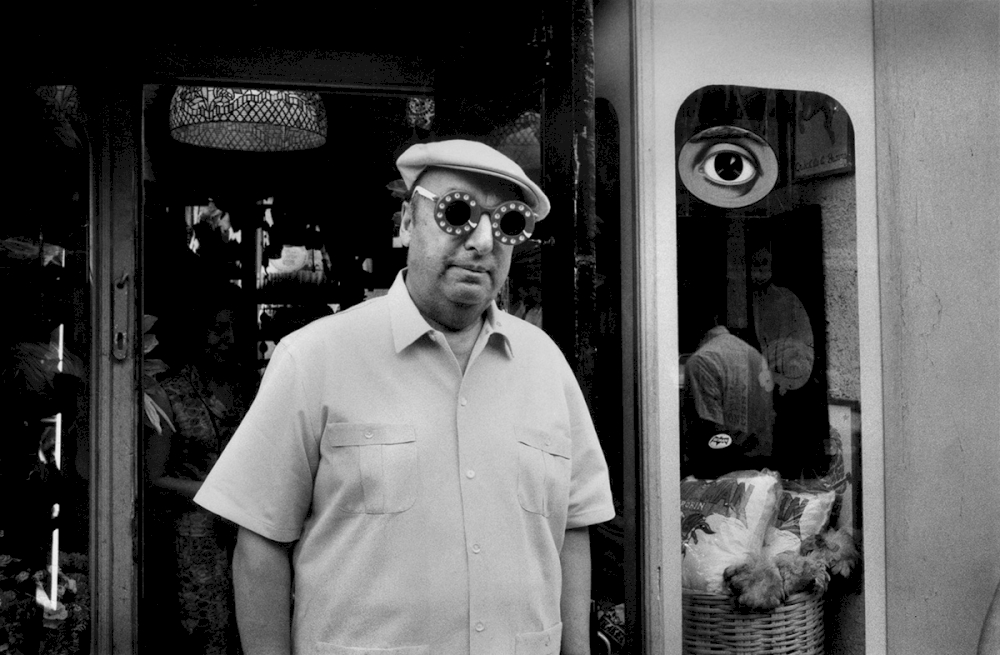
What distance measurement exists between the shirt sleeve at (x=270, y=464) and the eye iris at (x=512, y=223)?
22.8 inches

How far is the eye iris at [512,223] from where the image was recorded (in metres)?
2.17

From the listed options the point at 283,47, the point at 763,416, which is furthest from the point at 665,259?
the point at 283,47

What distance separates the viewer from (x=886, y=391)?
336 centimetres

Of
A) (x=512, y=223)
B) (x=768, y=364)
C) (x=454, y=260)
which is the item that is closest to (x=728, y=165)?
(x=768, y=364)

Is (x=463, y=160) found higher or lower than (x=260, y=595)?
higher

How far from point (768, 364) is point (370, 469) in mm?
1872

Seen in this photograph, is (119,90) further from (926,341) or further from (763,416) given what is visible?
(926,341)

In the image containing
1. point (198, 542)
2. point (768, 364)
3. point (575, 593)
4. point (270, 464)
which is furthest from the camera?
point (198, 542)

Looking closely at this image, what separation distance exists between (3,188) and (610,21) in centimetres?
231

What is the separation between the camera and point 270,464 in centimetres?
200

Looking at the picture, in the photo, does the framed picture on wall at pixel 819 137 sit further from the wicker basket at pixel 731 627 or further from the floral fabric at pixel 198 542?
the floral fabric at pixel 198 542

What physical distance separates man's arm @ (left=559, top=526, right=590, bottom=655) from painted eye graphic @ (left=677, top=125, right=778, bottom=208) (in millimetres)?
1435

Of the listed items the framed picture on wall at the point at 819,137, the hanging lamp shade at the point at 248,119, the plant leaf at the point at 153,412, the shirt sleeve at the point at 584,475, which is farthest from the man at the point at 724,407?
the plant leaf at the point at 153,412

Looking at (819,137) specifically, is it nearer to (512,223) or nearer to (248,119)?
(512,223)
